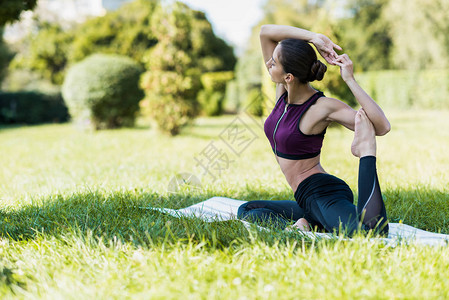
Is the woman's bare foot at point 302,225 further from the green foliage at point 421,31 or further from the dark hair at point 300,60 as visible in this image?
the green foliage at point 421,31

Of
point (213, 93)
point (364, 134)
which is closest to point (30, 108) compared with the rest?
point (213, 93)

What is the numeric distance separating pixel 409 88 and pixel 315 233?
1945cm

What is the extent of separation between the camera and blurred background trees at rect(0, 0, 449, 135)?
885cm

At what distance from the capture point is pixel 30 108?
55.4ft

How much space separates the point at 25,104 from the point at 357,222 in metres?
17.3

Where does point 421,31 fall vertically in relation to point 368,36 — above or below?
below

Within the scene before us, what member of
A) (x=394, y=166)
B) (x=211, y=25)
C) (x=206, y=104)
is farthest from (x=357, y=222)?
(x=211, y=25)

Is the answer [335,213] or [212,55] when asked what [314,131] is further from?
[212,55]

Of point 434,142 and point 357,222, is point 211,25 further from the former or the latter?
point 357,222

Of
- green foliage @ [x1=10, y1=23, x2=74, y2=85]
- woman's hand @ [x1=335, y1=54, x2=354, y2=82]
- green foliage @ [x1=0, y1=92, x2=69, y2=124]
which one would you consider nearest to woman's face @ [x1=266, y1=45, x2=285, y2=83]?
woman's hand @ [x1=335, y1=54, x2=354, y2=82]

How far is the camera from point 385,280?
1983 mm

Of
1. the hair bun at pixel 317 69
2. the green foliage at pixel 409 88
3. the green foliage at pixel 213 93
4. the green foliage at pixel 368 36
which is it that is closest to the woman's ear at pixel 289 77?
the hair bun at pixel 317 69

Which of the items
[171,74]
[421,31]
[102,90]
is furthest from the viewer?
[421,31]

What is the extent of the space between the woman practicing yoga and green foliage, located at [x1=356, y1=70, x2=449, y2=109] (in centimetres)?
1736
